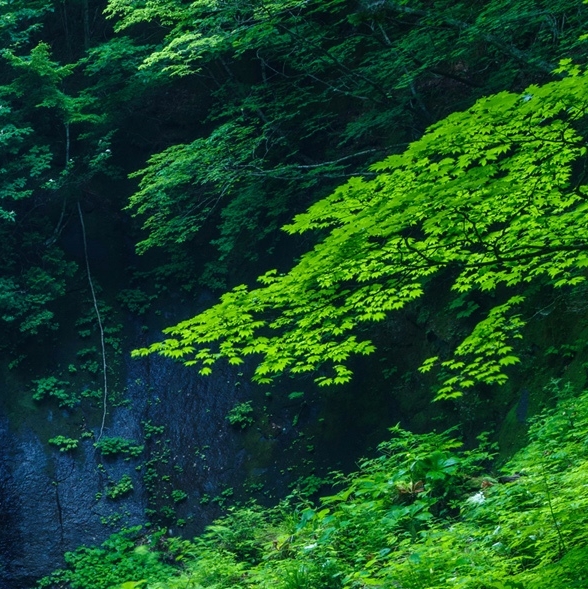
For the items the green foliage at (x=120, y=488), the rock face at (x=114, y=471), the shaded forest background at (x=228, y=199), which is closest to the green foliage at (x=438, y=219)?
the shaded forest background at (x=228, y=199)

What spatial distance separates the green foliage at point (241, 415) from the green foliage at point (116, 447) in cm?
190

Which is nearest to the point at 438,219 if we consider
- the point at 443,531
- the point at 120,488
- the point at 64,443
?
the point at 443,531

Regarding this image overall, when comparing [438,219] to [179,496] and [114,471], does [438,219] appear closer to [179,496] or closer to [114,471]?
[179,496]

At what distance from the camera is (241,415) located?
42.6ft

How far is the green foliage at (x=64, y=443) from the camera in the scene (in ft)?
42.9

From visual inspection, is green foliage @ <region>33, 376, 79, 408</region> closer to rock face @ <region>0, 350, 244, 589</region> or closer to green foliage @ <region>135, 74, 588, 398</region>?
rock face @ <region>0, 350, 244, 589</region>

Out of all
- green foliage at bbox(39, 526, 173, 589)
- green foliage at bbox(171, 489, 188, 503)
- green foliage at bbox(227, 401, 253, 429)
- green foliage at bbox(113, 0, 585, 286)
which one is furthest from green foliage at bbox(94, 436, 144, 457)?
green foliage at bbox(113, 0, 585, 286)

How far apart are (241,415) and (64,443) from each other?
3509mm

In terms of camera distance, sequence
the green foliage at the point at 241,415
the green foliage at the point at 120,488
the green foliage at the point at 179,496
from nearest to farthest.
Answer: the green foliage at the point at 179,496
the green foliage at the point at 120,488
the green foliage at the point at 241,415

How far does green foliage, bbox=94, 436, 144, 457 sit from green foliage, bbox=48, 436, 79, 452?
0.44 metres

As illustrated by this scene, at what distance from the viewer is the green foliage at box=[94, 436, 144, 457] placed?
13078 mm

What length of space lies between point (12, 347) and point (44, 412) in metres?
1.78

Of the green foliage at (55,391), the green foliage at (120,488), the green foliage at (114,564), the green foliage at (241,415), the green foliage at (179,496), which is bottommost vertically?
the green foliage at (114,564)

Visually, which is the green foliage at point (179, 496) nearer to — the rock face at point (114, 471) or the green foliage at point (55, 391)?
the rock face at point (114, 471)
